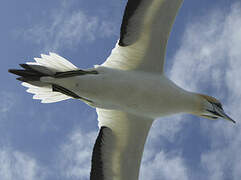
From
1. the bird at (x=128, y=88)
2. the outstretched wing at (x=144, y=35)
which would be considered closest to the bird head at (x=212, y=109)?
the bird at (x=128, y=88)

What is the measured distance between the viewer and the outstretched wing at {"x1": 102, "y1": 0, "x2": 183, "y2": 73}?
999 cm

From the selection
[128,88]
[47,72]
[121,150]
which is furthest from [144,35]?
[121,150]

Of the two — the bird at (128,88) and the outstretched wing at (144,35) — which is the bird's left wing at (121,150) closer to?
the bird at (128,88)

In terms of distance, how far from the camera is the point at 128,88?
32.7 feet

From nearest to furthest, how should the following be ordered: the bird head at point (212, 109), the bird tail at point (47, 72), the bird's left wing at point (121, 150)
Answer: the bird tail at point (47, 72), the bird head at point (212, 109), the bird's left wing at point (121, 150)

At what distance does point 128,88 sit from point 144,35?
4.84ft

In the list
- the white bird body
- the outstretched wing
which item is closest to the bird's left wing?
the white bird body

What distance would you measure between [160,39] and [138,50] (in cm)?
64

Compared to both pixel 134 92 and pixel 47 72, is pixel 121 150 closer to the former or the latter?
pixel 134 92

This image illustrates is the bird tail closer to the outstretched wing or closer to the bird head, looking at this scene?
the outstretched wing

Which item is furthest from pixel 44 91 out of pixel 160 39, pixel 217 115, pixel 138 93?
pixel 217 115

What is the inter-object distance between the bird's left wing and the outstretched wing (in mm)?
1416

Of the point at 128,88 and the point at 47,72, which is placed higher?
the point at 47,72

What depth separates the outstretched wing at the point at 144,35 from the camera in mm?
9992
